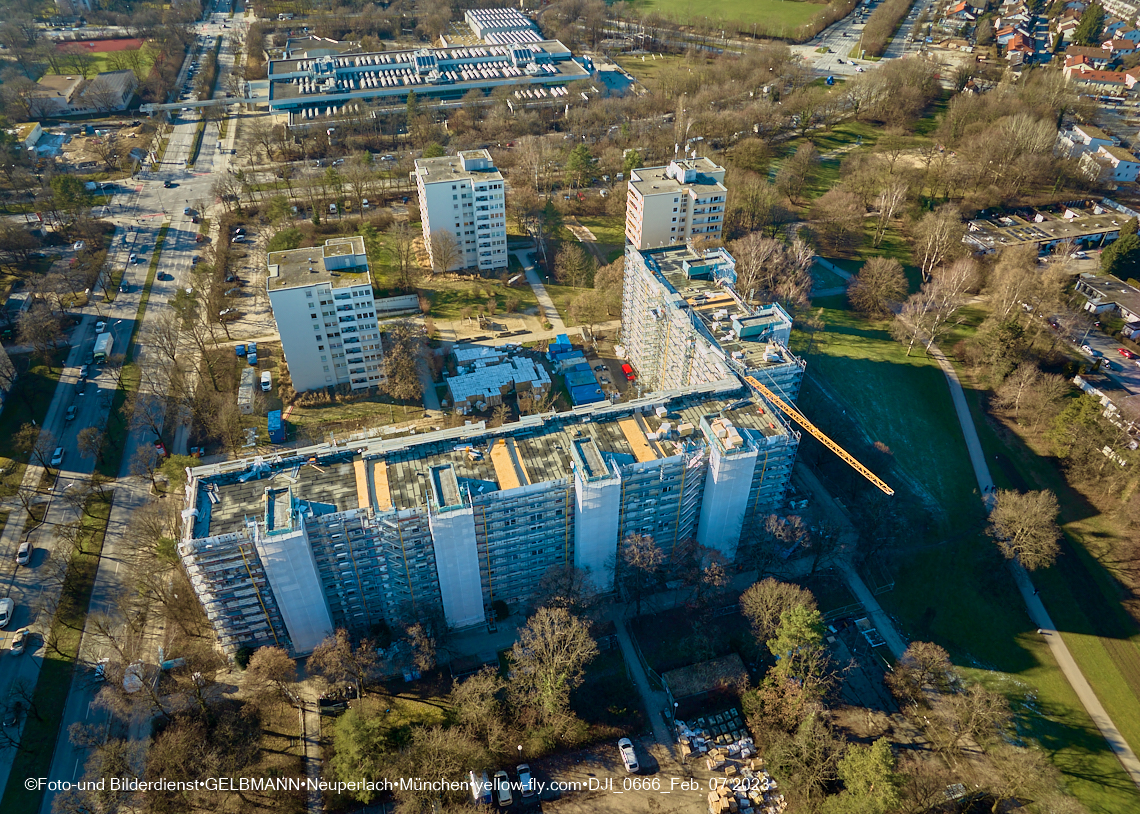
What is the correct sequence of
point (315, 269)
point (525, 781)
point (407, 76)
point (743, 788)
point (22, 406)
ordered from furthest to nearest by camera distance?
point (407, 76), point (22, 406), point (315, 269), point (525, 781), point (743, 788)

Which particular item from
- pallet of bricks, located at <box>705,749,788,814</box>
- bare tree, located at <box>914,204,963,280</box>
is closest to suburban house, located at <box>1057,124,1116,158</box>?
bare tree, located at <box>914,204,963,280</box>

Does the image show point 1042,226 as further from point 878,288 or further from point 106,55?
point 106,55

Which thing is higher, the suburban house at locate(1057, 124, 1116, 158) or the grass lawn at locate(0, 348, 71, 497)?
the suburban house at locate(1057, 124, 1116, 158)

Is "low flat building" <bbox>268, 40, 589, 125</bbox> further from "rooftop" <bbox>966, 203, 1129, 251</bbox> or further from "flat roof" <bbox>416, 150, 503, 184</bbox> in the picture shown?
"rooftop" <bbox>966, 203, 1129, 251</bbox>

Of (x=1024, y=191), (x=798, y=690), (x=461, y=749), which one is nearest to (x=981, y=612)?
(x=798, y=690)

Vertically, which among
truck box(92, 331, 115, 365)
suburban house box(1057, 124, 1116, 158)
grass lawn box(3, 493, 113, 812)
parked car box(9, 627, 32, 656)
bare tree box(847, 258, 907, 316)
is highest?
suburban house box(1057, 124, 1116, 158)

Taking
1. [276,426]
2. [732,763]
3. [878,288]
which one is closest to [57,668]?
[276,426]

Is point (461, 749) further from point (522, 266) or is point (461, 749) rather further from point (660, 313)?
point (522, 266)
